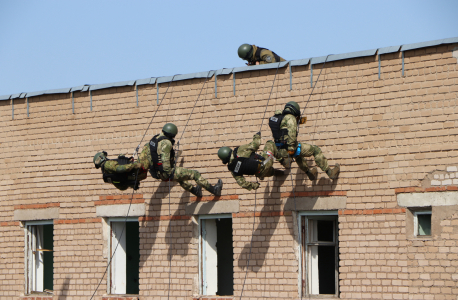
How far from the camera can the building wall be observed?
10992 millimetres

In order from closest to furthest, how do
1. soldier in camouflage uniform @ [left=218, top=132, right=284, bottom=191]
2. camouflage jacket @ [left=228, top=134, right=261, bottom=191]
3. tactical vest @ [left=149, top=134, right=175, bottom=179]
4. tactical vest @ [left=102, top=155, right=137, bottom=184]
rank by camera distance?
soldier in camouflage uniform @ [left=218, top=132, right=284, bottom=191], camouflage jacket @ [left=228, top=134, right=261, bottom=191], tactical vest @ [left=149, top=134, right=175, bottom=179], tactical vest @ [left=102, top=155, right=137, bottom=184]

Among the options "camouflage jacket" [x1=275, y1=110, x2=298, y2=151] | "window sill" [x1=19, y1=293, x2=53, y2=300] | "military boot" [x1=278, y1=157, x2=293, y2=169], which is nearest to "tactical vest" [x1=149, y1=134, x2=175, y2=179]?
"military boot" [x1=278, y1=157, x2=293, y2=169]

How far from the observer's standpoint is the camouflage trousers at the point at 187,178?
1223 cm

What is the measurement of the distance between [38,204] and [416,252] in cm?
783

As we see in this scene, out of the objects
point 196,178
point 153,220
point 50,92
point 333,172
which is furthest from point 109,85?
point 333,172

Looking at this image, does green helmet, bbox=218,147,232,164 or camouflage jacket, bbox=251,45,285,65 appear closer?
green helmet, bbox=218,147,232,164

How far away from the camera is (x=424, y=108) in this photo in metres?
11.0

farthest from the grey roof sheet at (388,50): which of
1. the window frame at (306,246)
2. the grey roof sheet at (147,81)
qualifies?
the grey roof sheet at (147,81)

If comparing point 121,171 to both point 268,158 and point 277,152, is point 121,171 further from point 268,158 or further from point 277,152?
point 277,152

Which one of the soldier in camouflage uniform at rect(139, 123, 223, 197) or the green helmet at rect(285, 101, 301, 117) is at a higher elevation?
the green helmet at rect(285, 101, 301, 117)

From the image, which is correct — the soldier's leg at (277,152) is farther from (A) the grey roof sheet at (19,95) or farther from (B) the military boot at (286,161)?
(A) the grey roof sheet at (19,95)

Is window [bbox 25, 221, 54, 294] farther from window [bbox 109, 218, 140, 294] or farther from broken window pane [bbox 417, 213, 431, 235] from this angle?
broken window pane [bbox 417, 213, 431, 235]

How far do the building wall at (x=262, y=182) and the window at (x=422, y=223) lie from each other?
0.63ft

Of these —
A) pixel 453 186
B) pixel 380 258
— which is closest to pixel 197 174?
pixel 380 258
